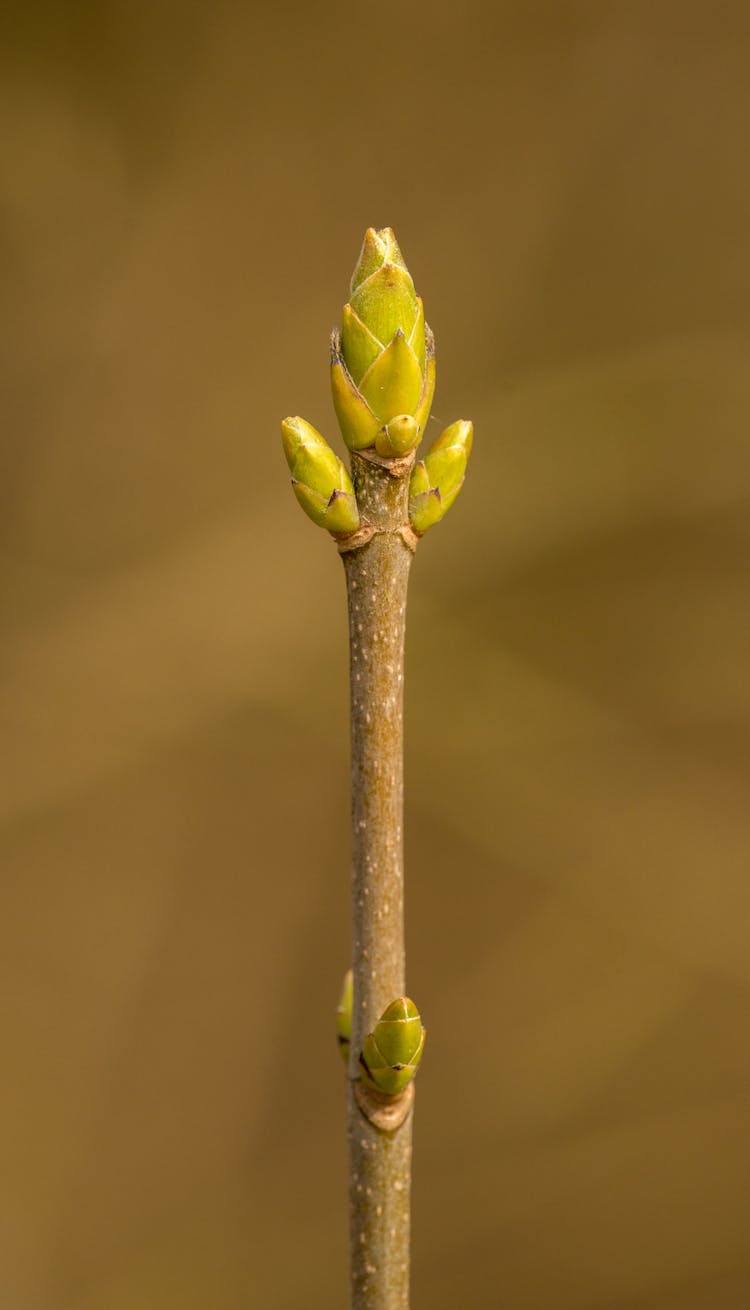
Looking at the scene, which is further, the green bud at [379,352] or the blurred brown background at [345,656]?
the blurred brown background at [345,656]

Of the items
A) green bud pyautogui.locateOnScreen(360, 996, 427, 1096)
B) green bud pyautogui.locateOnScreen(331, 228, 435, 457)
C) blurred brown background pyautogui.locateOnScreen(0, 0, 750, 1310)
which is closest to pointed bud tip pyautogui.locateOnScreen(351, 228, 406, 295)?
green bud pyautogui.locateOnScreen(331, 228, 435, 457)

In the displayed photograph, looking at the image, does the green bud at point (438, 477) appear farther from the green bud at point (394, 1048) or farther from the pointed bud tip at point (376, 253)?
the green bud at point (394, 1048)

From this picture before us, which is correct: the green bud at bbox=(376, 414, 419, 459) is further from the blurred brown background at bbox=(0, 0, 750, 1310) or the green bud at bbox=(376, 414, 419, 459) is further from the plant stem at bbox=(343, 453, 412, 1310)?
the blurred brown background at bbox=(0, 0, 750, 1310)

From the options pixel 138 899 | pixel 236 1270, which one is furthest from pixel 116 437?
pixel 236 1270

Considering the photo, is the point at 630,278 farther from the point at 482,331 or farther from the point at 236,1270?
the point at 236,1270

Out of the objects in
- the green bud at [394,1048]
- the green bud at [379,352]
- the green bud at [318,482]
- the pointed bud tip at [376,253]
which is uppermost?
the pointed bud tip at [376,253]

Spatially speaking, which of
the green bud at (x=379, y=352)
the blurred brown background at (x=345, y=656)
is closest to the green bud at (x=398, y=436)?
the green bud at (x=379, y=352)

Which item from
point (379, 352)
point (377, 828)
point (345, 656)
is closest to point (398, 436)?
point (379, 352)
